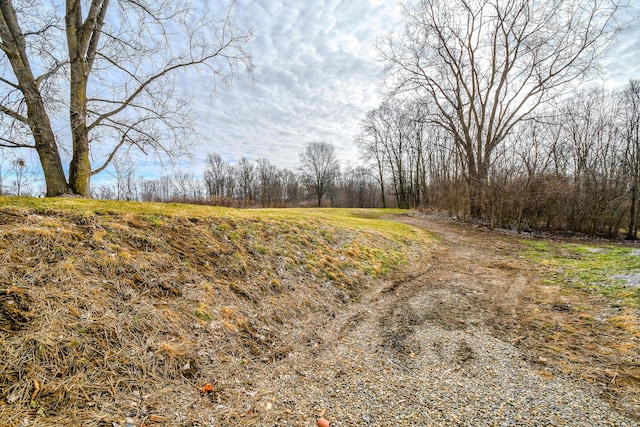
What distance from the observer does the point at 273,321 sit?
3828 millimetres

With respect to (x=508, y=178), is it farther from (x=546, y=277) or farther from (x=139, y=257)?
→ (x=139, y=257)

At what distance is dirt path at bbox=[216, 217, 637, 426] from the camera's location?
90.8 inches

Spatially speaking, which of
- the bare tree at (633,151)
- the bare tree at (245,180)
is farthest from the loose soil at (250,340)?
the bare tree at (245,180)

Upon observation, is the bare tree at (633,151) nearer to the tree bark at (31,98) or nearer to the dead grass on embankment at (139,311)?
the dead grass on embankment at (139,311)

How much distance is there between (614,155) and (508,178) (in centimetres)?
978

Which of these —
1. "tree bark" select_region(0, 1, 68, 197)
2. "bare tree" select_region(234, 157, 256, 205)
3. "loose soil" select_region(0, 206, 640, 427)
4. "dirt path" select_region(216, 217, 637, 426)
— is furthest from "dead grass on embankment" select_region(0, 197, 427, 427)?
"bare tree" select_region(234, 157, 256, 205)

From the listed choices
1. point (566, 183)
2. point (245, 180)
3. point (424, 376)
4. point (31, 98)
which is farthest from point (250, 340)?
point (245, 180)

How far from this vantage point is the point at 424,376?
113 inches

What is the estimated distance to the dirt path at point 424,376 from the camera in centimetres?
231

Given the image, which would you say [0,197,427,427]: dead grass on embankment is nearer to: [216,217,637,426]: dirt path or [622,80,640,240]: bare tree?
[216,217,637,426]: dirt path

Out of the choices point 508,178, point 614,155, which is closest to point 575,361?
point 508,178

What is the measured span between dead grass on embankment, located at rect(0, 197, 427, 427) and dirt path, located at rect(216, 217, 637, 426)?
0.35 m

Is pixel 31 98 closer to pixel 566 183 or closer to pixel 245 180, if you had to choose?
pixel 566 183

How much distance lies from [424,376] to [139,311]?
3197 mm
